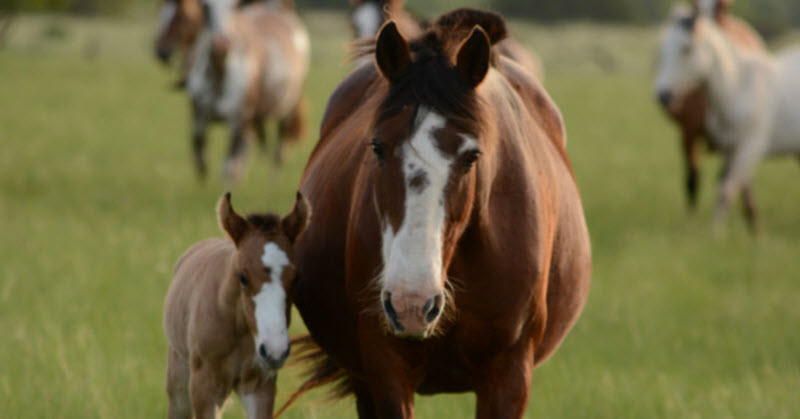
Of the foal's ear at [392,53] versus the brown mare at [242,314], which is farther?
the brown mare at [242,314]

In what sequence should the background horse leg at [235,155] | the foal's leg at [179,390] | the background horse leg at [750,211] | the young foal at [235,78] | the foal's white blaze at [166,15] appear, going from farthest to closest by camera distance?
the foal's white blaze at [166,15] → the young foal at [235,78] → the background horse leg at [235,155] → the background horse leg at [750,211] → the foal's leg at [179,390]

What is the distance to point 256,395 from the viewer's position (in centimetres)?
425

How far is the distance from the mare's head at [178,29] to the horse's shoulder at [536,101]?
980cm

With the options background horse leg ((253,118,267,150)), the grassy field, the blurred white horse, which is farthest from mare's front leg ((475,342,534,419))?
background horse leg ((253,118,267,150))

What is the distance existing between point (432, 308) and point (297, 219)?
→ 3.66 ft

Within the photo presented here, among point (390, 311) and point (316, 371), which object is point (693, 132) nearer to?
point (316, 371)

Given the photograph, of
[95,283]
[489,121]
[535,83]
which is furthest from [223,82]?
[489,121]

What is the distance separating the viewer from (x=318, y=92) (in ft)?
96.3

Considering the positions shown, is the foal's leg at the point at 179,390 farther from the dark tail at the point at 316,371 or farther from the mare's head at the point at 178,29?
the mare's head at the point at 178,29

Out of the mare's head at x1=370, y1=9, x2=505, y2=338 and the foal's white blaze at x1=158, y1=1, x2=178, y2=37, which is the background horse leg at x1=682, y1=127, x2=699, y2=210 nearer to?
the foal's white blaze at x1=158, y1=1, x2=178, y2=37

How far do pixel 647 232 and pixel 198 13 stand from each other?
244 inches

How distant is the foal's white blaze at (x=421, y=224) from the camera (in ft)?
10.3

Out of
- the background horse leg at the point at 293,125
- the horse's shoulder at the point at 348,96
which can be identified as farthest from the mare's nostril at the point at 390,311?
the background horse leg at the point at 293,125

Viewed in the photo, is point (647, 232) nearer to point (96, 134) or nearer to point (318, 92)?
point (96, 134)
